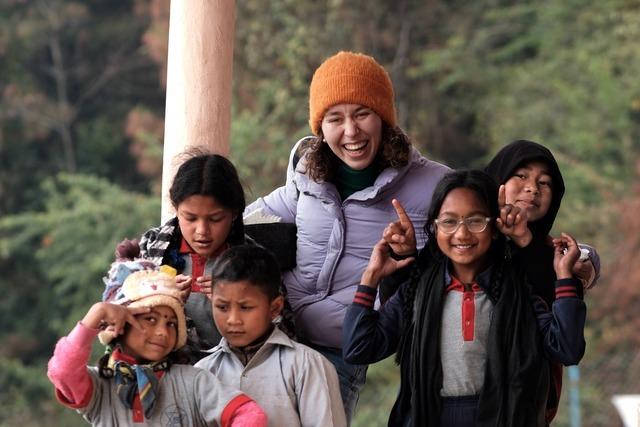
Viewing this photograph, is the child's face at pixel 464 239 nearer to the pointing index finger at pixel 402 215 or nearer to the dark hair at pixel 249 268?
the pointing index finger at pixel 402 215

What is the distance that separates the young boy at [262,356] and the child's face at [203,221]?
123 millimetres

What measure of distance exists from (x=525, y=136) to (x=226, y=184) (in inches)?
531

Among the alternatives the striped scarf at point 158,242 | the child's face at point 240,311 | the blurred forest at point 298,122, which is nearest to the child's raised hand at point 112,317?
the child's face at point 240,311

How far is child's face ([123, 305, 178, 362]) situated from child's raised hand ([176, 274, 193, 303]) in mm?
103

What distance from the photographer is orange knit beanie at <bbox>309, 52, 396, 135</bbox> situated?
13.4 feet

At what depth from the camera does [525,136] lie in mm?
17016

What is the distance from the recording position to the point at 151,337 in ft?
11.7

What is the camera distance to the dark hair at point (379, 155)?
13.4 ft

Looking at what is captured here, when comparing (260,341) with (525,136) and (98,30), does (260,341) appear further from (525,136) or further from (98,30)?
(98,30)

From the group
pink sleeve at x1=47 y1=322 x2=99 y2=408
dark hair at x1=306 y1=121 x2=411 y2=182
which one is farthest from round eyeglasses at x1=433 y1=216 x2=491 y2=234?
pink sleeve at x1=47 y1=322 x2=99 y2=408

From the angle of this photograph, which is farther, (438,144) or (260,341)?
(438,144)

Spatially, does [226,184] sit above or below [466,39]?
below

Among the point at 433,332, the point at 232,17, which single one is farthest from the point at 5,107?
the point at 433,332

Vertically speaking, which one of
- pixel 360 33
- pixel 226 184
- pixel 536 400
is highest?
pixel 360 33
